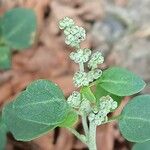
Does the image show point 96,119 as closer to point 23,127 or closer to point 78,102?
point 78,102

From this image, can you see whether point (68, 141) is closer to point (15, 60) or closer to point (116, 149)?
point (116, 149)

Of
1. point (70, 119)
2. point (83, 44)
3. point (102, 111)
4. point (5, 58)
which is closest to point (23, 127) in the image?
point (70, 119)

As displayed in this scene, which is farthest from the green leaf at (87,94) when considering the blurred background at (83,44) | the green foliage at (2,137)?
the blurred background at (83,44)

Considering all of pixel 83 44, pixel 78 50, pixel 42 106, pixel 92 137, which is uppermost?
pixel 78 50

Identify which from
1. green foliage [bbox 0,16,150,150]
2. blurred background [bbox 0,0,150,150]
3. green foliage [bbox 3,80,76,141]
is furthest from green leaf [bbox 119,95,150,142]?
blurred background [bbox 0,0,150,150]

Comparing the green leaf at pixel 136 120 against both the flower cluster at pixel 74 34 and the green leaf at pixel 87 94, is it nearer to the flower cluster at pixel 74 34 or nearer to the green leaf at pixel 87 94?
the green leaf at pixel 87 94

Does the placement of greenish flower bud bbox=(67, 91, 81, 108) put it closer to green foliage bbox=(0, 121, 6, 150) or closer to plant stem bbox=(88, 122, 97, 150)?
plant stem bbox=(88, 122, 97, 150)

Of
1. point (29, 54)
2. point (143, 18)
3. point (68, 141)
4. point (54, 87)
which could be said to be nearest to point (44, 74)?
point (29, 54)

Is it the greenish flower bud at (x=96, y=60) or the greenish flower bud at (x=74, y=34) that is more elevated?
the greenish flower bud at (x=74, y=34)
